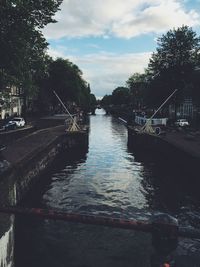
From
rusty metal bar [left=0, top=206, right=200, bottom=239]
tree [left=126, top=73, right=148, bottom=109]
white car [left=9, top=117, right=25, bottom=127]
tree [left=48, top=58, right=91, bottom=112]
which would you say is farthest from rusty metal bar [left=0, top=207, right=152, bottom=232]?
tree [left=126, top=73, right=148, bottom=109]

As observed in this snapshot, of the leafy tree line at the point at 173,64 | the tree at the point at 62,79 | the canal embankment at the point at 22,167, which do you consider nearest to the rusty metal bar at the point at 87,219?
the canal embankment at the point at 22,167

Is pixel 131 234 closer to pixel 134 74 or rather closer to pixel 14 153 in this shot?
pixel 14 153

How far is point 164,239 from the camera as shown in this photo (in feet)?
9.21

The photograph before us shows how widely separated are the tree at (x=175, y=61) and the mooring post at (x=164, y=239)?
2677 inches

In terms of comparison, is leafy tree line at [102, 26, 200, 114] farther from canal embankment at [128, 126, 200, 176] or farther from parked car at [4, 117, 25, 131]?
parked car at [4, 117, 25, 131]

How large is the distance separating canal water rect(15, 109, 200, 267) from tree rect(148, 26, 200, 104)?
32.1 m

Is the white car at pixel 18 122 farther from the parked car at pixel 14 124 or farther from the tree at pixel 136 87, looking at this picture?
the tree at pixel 136 87

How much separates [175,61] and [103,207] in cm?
5692

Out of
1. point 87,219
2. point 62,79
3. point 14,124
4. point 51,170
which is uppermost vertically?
point 62,79

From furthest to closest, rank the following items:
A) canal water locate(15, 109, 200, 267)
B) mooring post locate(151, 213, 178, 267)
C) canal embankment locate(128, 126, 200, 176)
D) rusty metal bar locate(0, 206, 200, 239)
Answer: canal embankment locate(128, 126, 200, 176) < canal water locate(15, 109, 200, 267) < rusty metal bar locate(0, 206, 200, 239) < mooring post locate(151, 213, 178, 267)

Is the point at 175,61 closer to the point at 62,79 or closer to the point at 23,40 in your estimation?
the point at 62,79

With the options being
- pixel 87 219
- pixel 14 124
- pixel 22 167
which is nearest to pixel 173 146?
pixel 22 167

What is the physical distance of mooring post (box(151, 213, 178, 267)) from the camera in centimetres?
278

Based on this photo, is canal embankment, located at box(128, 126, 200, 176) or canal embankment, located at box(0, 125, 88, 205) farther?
canal embankment, located at box(128, 126, 200, 176)
